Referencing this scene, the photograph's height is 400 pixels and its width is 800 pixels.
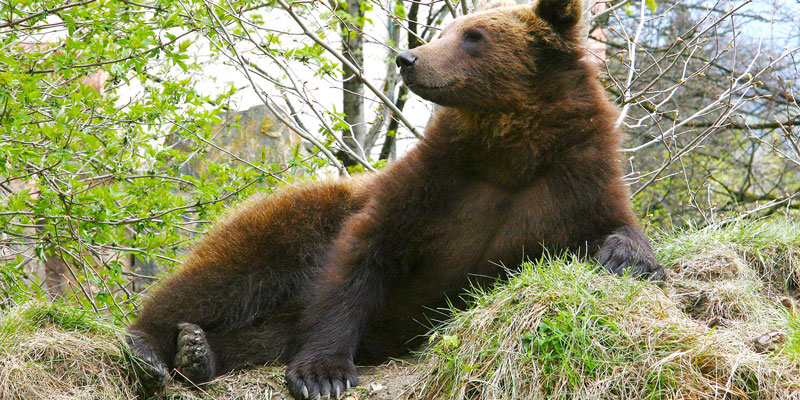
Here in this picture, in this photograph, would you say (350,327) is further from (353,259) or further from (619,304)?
(619,304)

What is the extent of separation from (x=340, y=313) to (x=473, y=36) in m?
1.72

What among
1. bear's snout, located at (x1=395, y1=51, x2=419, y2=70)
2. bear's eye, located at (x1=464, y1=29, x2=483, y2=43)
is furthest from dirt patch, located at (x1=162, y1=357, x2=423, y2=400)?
bear's eye, located at (x1=464, y1=29, x2=483, y2=43)

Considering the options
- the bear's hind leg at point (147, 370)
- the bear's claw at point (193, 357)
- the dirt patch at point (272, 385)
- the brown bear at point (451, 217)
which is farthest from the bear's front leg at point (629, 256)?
the bear's hind leg at point (147, 370)

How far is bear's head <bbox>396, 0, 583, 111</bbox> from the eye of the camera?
4.20m

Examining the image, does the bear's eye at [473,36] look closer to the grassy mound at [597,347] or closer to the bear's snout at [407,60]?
the bear's snout at [407,60]

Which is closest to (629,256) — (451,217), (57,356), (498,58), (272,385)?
(451,217)

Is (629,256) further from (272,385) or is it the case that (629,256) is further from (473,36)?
(272,385)

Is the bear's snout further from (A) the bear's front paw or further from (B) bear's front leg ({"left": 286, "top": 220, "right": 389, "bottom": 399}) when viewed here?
(A) the bear's front paw

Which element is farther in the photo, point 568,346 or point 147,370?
point 147,370

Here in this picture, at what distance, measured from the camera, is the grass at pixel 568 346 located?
3.03m

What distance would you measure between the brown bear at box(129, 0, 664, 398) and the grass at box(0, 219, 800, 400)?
239mm

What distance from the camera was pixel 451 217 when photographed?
4219mm

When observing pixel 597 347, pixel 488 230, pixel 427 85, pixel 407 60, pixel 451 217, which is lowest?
pixel 597 347

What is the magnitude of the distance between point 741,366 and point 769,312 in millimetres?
1020
